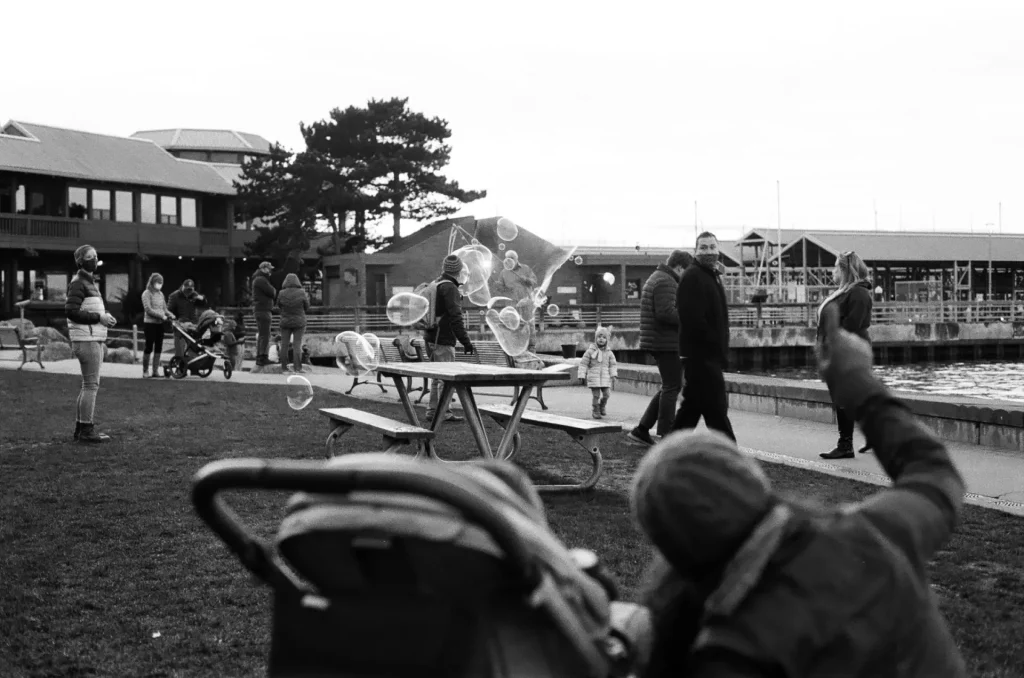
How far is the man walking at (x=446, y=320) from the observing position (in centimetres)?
1156

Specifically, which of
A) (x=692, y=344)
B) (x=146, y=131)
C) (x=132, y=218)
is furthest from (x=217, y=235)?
(x=692, y=344)

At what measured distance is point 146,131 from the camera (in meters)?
70.9

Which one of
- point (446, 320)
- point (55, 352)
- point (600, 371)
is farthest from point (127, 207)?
point (446, 320)

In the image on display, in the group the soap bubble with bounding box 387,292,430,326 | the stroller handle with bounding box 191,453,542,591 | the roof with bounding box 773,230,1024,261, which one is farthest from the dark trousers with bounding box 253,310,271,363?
the roof with bounding box 773,230,1024,261

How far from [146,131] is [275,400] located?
61.4 m

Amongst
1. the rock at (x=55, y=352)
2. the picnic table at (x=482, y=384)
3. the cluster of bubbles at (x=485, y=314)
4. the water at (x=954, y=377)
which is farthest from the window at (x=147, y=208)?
the picnic table at (x=482, y=384)

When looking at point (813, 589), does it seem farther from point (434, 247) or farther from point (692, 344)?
point (434, 247)

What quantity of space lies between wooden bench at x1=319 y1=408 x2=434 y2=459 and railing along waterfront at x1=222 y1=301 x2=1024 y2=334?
26.9 meters

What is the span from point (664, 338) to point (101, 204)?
139 ft

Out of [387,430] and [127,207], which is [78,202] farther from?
[387,430]

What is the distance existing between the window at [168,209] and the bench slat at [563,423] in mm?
43924

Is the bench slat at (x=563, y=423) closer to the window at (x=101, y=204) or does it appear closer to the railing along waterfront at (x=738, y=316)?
the railing along waterfront at (x=738, y=316)

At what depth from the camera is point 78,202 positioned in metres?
46.5

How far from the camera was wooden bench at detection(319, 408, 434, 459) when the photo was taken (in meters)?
7.21
